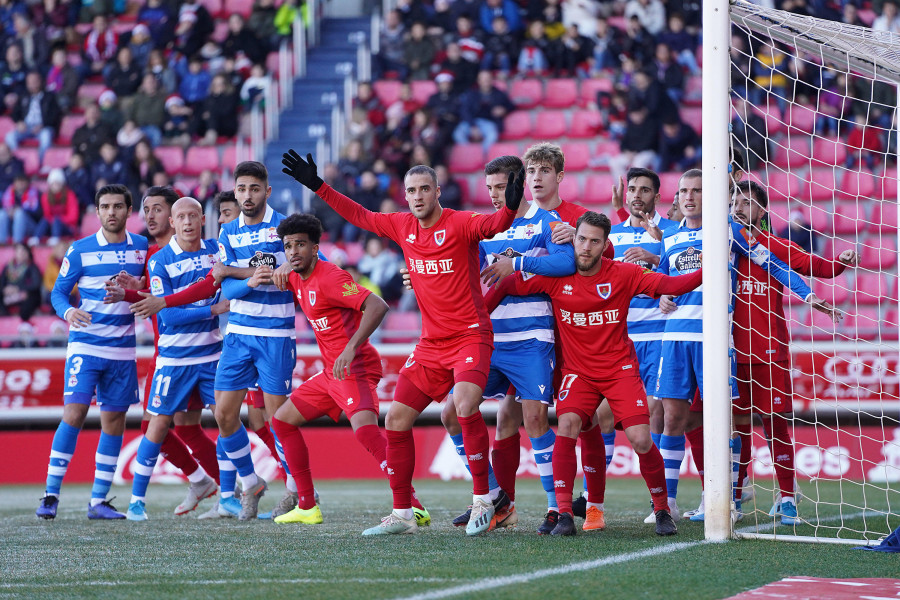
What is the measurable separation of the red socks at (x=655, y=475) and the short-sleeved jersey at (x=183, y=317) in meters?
3.53

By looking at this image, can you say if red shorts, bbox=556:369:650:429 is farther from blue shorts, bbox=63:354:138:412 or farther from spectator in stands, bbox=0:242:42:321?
spectator in stands, bbox=0:242:42:321

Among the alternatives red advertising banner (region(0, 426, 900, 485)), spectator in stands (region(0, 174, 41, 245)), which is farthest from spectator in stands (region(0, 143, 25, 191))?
red advertising banner (region(0, 426, 900, 485))

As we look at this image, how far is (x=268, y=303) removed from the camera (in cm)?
759

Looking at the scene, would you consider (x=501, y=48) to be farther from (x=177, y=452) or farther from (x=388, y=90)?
(x=177, y=452)

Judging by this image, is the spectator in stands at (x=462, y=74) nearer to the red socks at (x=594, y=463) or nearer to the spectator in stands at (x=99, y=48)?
the spectator in stands at (x=99, y=48)

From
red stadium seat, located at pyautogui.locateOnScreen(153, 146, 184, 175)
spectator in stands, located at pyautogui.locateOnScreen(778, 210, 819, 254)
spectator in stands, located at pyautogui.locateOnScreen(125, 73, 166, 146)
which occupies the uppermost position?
spectator in stands, located at pyautogui.locateOnScreen(125, 73, 166, 146)

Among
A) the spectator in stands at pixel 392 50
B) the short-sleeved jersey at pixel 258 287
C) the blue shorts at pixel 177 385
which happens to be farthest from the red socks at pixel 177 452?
the spectator in stands at pixel 392 50

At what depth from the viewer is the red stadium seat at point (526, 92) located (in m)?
16.9

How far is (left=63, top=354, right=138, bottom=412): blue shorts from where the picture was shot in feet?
26.9

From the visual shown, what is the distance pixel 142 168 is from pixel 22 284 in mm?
2603

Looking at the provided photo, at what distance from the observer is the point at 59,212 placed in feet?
51.9

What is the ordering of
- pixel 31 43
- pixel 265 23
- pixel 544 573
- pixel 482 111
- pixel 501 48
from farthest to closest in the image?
pixel 31 43 < pixel 265 23 < pixel 501 48 < pixel 482 111 < pixel 544 573

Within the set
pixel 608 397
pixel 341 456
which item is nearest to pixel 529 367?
pixel 608 397

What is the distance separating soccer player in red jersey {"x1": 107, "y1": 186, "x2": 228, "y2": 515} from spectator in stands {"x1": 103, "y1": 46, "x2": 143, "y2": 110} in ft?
33.5
